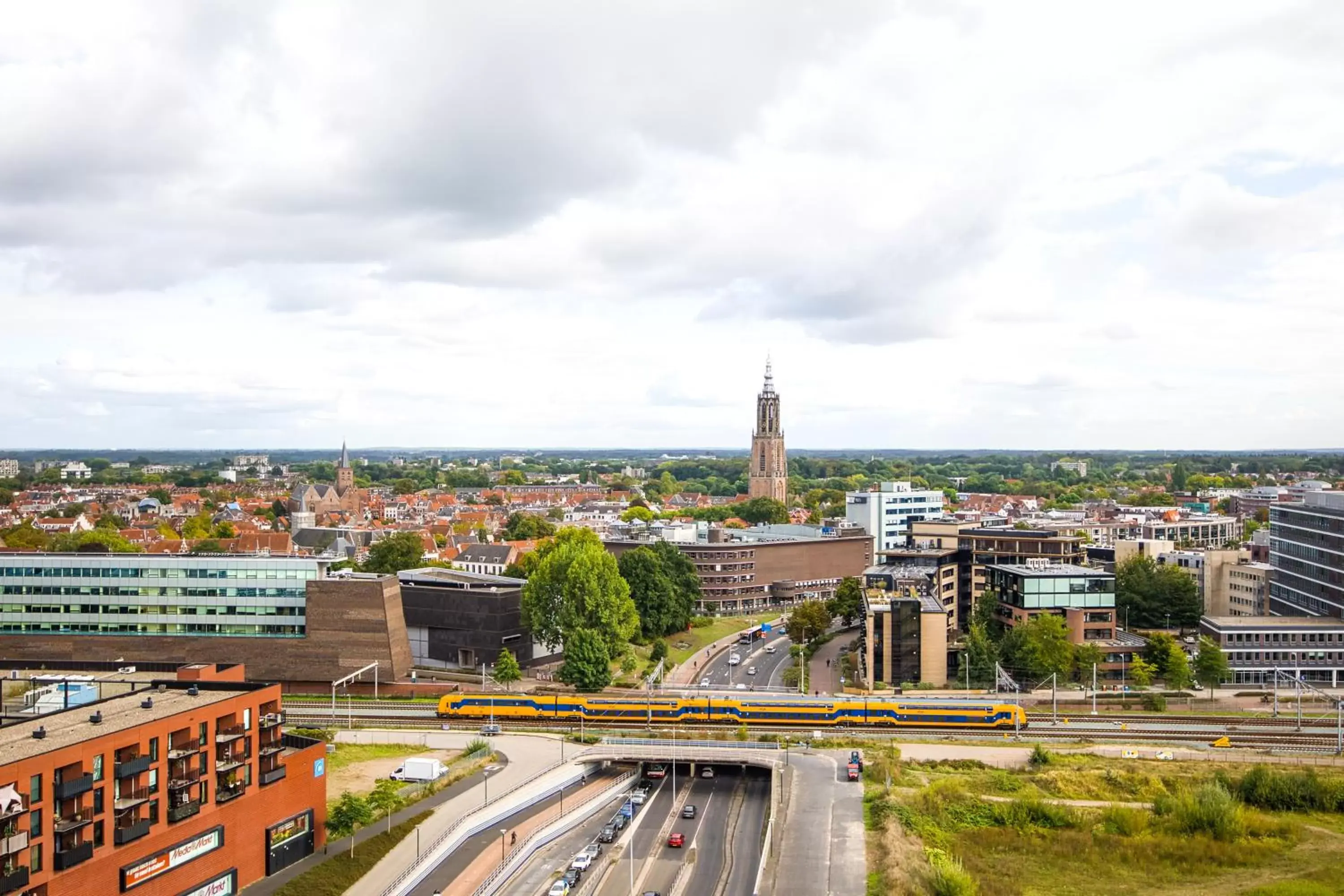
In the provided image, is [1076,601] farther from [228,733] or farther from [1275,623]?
[228,733]

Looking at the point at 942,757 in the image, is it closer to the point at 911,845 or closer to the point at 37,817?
the point at 911,845

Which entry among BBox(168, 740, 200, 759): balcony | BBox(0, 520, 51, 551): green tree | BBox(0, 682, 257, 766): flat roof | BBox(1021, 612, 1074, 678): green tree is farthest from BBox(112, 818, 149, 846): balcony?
BBox(0, 520, 51, 551): green tree

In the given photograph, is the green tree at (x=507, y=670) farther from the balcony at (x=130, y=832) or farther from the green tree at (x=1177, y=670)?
the green tree at (x=1177, y=670)

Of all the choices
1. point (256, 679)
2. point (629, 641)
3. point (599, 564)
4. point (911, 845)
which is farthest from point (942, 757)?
Result: point (256, 679)

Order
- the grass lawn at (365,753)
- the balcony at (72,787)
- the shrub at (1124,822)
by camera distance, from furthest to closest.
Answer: the grass lawn at (365,753), the shrub at (1124,822), the balcony at (72,787)

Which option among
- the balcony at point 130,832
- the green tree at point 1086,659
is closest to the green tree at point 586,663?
the green tree at point 1086,659
